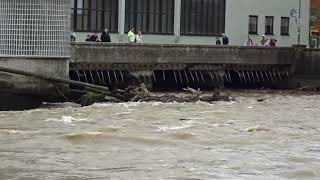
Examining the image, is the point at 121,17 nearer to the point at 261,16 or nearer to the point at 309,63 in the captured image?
the point at 309,63

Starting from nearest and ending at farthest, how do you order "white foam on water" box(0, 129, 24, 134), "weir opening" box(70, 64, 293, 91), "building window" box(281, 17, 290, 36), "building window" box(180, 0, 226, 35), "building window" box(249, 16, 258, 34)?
"white foam on water" box(0, 129, 24, 134) → "weir opening" box(70, 64, 293, 91) → "building window" box(180, 0, 226, 35) → "building window" box(249, 16, 258, 34) → "building window" box(281, 17, 290, 36)

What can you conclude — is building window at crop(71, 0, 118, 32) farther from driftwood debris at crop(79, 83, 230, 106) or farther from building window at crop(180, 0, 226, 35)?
driftwood debris at crop(79, 83, 230, 106)

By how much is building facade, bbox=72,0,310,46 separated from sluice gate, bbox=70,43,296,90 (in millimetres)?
8901

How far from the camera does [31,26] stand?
31719 millimetres

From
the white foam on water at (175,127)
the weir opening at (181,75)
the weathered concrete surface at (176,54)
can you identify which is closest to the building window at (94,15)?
the weir opening at (181,75)

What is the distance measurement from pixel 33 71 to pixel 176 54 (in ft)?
40.7

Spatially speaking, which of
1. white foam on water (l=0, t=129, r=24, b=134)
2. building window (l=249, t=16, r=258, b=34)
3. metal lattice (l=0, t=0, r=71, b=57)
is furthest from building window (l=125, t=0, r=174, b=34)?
white foam on water (l=0, t=129, r=24, b=134)

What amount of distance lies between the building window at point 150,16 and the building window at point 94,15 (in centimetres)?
113

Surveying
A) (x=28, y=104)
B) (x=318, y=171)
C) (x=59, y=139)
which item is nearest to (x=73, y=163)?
(x=59, y=139)

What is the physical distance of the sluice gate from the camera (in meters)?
38.5

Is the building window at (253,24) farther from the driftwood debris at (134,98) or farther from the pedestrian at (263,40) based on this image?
the driftwood debris at (134,98)

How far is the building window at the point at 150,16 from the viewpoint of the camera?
5441 cm

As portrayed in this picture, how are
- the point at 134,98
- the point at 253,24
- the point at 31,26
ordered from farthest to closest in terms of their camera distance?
1. the point at 253,24
2. the point at 134,98
3. the point at 31,26

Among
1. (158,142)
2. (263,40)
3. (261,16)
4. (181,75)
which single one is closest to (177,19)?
(263,40)
